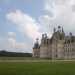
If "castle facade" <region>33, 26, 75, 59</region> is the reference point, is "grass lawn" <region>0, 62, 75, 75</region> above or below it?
below

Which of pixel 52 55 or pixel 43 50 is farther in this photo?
pixel 43 50

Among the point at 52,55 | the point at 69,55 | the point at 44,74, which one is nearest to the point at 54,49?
the point at 52,55

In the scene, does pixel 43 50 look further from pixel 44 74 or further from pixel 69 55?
pixel 44 74

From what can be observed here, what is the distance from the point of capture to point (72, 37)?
109 m

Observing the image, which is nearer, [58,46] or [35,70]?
[35,70]

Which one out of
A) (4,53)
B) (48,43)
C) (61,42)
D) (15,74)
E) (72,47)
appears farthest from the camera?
(4,53)

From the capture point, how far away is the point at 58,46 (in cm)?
11275

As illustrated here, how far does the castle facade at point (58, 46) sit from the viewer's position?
10568 cm

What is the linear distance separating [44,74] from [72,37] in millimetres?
90820

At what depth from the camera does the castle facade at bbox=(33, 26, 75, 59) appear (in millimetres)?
105675

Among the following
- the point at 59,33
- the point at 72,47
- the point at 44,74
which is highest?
the point at 59,33

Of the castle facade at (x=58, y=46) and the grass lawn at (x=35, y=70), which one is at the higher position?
the castle facade at (x=58, y=46)

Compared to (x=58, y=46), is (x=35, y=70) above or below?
below

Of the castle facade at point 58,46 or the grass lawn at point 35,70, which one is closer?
the grass lawn at point 35,70
